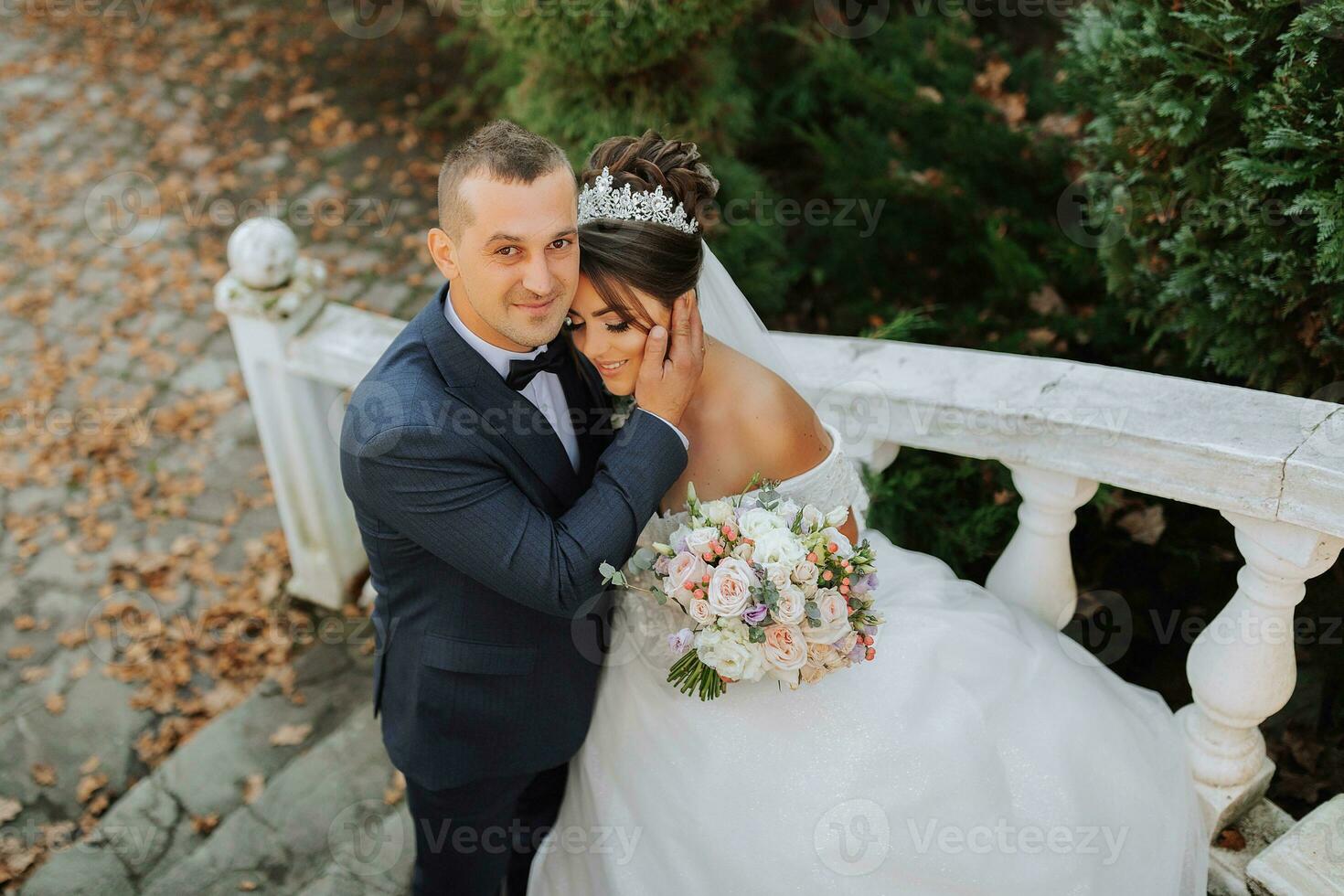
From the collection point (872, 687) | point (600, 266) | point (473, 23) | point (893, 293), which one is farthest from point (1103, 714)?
point (473, 23)

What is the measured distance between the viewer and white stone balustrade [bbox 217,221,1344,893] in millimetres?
2281

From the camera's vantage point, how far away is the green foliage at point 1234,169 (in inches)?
108

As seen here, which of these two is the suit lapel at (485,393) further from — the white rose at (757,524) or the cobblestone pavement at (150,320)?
the cobblestone pavement at (150,320)

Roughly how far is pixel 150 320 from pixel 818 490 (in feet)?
19.2

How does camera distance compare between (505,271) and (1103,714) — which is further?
(1103,714)

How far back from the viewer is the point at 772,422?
2623 millimetres

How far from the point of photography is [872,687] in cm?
249

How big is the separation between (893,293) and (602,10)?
1877 millimetres

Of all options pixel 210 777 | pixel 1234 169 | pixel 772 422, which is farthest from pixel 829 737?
pixel 210 777

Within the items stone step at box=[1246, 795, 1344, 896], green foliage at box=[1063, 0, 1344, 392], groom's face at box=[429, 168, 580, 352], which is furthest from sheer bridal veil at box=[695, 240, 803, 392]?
stone step at box=[1246, 795, 1344, 896]

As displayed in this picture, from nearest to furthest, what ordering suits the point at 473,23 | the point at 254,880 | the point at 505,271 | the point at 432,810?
the point at 505,271
the point at 432,810
the point at 254,880
the point at 473,23

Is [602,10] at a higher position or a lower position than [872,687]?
higher

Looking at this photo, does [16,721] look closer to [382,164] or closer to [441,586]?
[441,586]

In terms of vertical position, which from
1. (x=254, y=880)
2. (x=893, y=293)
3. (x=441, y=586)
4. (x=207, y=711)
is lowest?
(x=207, y=711)
